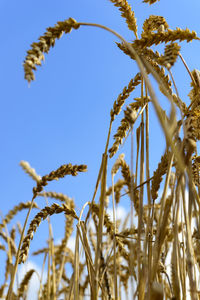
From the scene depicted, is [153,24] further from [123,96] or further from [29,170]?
[29,170]

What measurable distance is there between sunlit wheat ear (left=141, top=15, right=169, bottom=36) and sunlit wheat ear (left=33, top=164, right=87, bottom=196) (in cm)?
57

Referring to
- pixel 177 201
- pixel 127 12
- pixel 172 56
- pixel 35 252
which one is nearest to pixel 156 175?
pixel 177 201

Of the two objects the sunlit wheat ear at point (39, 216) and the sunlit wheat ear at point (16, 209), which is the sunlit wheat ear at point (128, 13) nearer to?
the sunlit wheat ear at point (39, 216)

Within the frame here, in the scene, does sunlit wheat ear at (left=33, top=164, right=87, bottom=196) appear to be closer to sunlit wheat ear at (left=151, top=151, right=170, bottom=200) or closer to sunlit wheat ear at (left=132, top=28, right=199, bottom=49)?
sunlit wheat ear at (left=151, top=151, right=170, bottom=200)

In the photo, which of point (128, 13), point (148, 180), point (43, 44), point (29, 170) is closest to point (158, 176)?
point (148, 180)

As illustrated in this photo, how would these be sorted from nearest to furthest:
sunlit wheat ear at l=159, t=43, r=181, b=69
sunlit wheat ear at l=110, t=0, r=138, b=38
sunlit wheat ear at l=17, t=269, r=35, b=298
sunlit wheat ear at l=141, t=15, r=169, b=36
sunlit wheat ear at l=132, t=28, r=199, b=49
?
sunlit wheat ear at l=159, t=43, r=181, b=69 < sunlit wheat ear at l=132, t=28, r=199, b=49 < sunlit wheat ear at l=141, t=15, r=169, b=36 < sunlit wheat ear at l=110, t=0, r=138, b=38 < sunlit wheat ear at l=17, t=269, r=35, b=298

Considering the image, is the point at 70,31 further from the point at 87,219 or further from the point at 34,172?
the point at 34,172

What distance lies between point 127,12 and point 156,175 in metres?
0.66

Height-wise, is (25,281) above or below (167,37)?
below

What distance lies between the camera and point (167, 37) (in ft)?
2.86

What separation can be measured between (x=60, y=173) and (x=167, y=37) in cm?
71


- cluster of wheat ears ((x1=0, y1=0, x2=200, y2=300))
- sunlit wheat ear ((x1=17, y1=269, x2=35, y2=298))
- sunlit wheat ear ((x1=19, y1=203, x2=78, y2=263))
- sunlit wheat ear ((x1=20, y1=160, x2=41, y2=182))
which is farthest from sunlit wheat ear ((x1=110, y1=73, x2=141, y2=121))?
sunlit wheat ear ((x1=17, y1=269, x2=35, y2=298))

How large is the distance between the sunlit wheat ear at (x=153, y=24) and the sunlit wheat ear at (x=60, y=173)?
569 mm

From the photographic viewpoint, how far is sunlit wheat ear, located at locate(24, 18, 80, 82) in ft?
2.31
